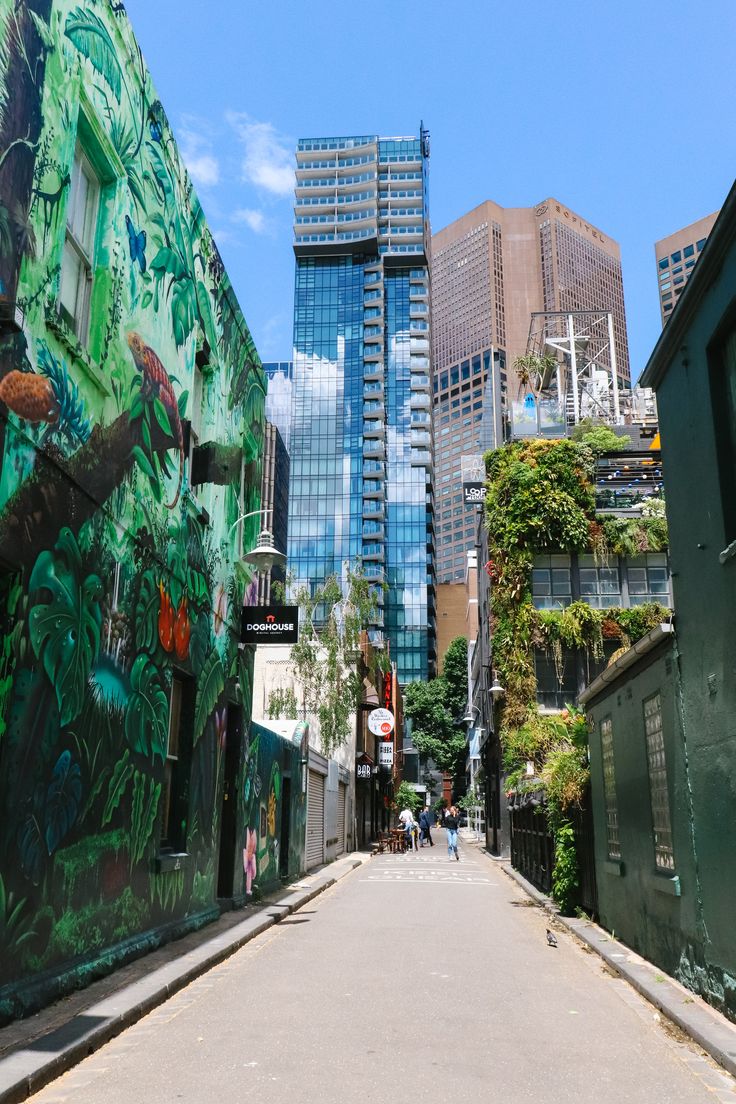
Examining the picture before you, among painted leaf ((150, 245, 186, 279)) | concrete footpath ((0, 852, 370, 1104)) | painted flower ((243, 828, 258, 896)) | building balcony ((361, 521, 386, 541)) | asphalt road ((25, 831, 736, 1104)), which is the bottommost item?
asphalt road ((25, 831, 736, 1104))

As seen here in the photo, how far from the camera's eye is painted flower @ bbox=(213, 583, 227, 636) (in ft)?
42.0

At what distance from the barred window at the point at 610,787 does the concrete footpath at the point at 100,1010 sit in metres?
4.81

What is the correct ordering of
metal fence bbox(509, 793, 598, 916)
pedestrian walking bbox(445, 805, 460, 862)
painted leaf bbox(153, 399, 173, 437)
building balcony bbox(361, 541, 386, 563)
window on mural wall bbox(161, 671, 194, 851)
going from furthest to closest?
building balcony bbox(361, 541, 386, 563) < pedestrian walking bbox(445, 805, 460, 862) < metal fence bbox(509, 793, 598, 916) < window on mural wall bbox(161, 671, 194, 851) < painted leaf bbox(153, 399, 173, 437)

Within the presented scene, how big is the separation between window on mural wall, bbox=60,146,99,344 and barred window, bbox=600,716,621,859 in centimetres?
773

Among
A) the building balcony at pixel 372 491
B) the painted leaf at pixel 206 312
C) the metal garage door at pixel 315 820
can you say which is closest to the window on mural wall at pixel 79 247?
the painted leaf at pixel 206 312

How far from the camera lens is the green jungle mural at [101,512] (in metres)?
6.64

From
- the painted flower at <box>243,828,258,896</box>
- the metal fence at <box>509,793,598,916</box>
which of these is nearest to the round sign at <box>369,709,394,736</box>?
the metal fence at <box>509,793,598,916</box>

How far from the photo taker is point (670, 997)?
738 cm

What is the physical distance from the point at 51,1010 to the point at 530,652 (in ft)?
79.5

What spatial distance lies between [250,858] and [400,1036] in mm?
9739

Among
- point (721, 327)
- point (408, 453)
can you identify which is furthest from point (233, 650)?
point (408, 453)

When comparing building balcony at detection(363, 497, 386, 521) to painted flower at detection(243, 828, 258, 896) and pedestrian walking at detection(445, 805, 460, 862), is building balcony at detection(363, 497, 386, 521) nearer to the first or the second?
pedestrian walking at detection(445, 805, 460, 862)

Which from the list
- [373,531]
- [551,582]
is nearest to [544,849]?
[551,582]

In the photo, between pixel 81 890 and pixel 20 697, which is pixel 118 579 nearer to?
pixel 20 697
